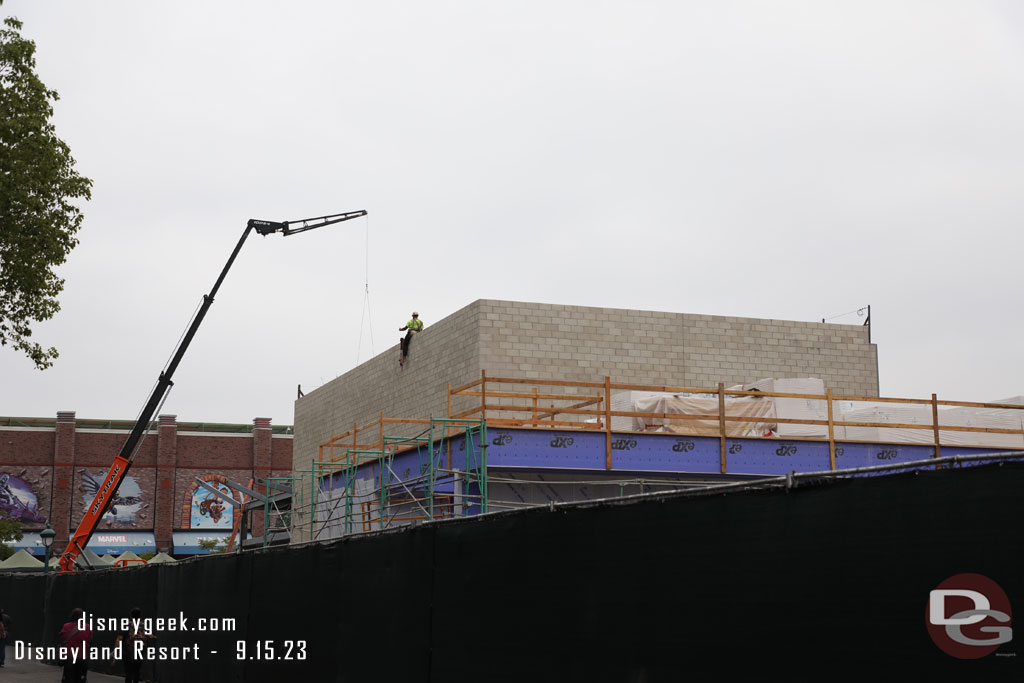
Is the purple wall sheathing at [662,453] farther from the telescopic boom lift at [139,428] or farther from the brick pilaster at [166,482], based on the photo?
the brick pilaster at [166,482]

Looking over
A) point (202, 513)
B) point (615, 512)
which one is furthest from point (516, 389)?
point (202, 513)

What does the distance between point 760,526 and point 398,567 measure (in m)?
5.44

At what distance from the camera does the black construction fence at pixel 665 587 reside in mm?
5793

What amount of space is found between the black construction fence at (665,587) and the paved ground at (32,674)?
29.6 ft

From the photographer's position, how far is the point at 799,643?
6.50 metres

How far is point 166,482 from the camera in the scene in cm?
7338

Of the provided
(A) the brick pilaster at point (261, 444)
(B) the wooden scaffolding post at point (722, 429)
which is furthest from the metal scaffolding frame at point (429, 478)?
(A) the brick pilaster at point (261, 444)

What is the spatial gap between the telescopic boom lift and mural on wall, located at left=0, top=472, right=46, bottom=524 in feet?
133

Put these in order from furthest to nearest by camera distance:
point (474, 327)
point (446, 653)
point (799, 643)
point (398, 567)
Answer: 1. point (474, 327)
2. point (398, 567)
3. point (446, 653)
4. point (799, 643)

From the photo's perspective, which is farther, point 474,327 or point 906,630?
point 474,327

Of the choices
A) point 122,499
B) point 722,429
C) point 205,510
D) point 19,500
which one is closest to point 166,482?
point 122,499

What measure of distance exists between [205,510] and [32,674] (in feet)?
170

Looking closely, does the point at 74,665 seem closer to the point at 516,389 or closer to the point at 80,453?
the point at 516,389

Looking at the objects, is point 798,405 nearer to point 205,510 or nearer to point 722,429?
point 722,429
